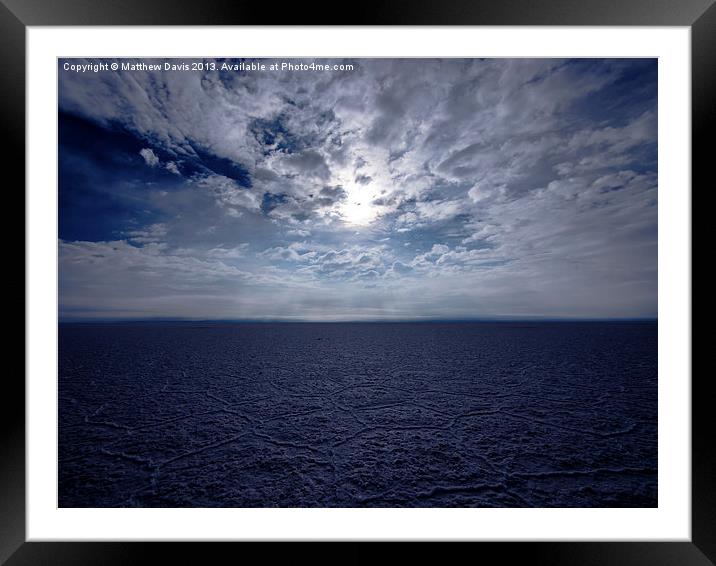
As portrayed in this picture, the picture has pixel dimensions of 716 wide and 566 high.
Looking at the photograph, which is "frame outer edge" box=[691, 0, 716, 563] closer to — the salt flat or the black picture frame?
the black picture frame

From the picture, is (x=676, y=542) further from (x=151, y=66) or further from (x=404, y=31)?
(x=151, y=66)

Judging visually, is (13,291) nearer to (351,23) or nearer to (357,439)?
(351,23)

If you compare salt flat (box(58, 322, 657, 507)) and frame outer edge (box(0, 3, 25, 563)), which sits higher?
frame outer edge (box(0, 3, 25, 563))

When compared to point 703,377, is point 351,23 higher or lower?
higher

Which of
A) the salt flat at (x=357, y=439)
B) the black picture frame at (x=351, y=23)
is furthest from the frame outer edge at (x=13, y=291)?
the salt flat at (x=357, y=439)

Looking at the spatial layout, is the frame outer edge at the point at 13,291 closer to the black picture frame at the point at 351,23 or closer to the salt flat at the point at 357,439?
the black picture frame at the point at 351,23

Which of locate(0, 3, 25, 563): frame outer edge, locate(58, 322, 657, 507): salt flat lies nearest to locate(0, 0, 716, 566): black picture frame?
locate(0, 3, 25, 563): frame outer edge

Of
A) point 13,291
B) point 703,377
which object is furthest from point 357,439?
point 13,291

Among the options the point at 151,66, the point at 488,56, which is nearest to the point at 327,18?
the point at 488,56
